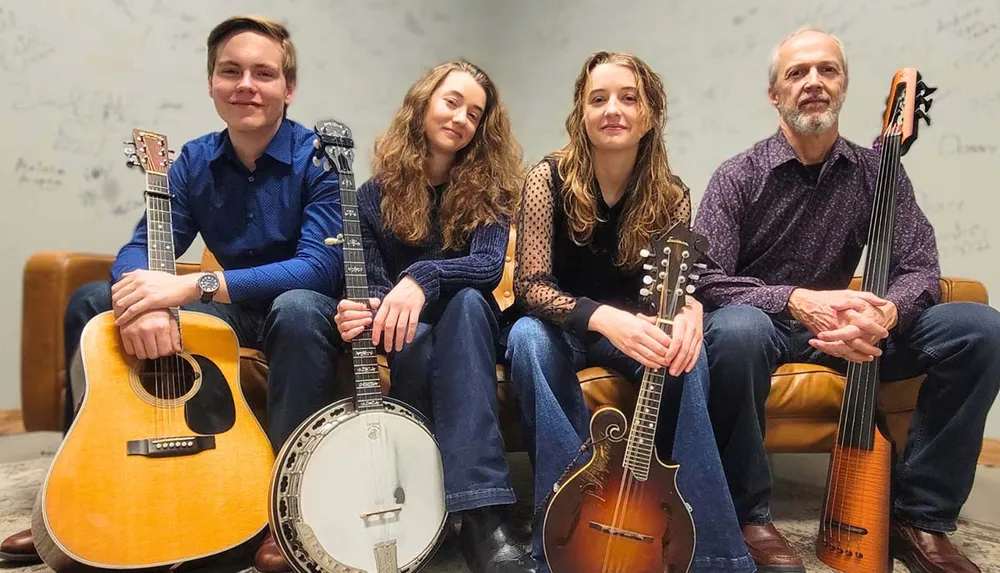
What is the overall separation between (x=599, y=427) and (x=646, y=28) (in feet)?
7.42

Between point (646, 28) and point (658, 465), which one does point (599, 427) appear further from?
point (646, 28)

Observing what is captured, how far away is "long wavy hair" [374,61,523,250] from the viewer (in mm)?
1669

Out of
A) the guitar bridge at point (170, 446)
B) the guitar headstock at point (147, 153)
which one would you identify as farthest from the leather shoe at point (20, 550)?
the guitar headstock at point (147, 153)

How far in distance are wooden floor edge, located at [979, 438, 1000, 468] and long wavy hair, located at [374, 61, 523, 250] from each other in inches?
76.1

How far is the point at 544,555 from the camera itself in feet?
4.18

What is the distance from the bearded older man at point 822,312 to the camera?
143 cm

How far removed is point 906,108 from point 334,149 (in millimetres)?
1359

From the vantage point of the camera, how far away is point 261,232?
163 centimetres

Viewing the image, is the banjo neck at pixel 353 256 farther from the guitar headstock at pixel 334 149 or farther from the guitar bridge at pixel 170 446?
the guitar bridge at pixel 170 446

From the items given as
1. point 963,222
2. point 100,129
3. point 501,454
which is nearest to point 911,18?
point 963,222

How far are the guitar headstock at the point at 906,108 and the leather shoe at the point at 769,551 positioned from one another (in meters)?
0.95

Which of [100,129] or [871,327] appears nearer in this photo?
[871,327]

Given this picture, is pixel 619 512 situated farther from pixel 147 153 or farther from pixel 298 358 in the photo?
pixel 147 153

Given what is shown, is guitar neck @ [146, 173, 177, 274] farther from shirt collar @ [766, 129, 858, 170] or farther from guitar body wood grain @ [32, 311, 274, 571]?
shirt collar @ [766, 129, 858, 170]
